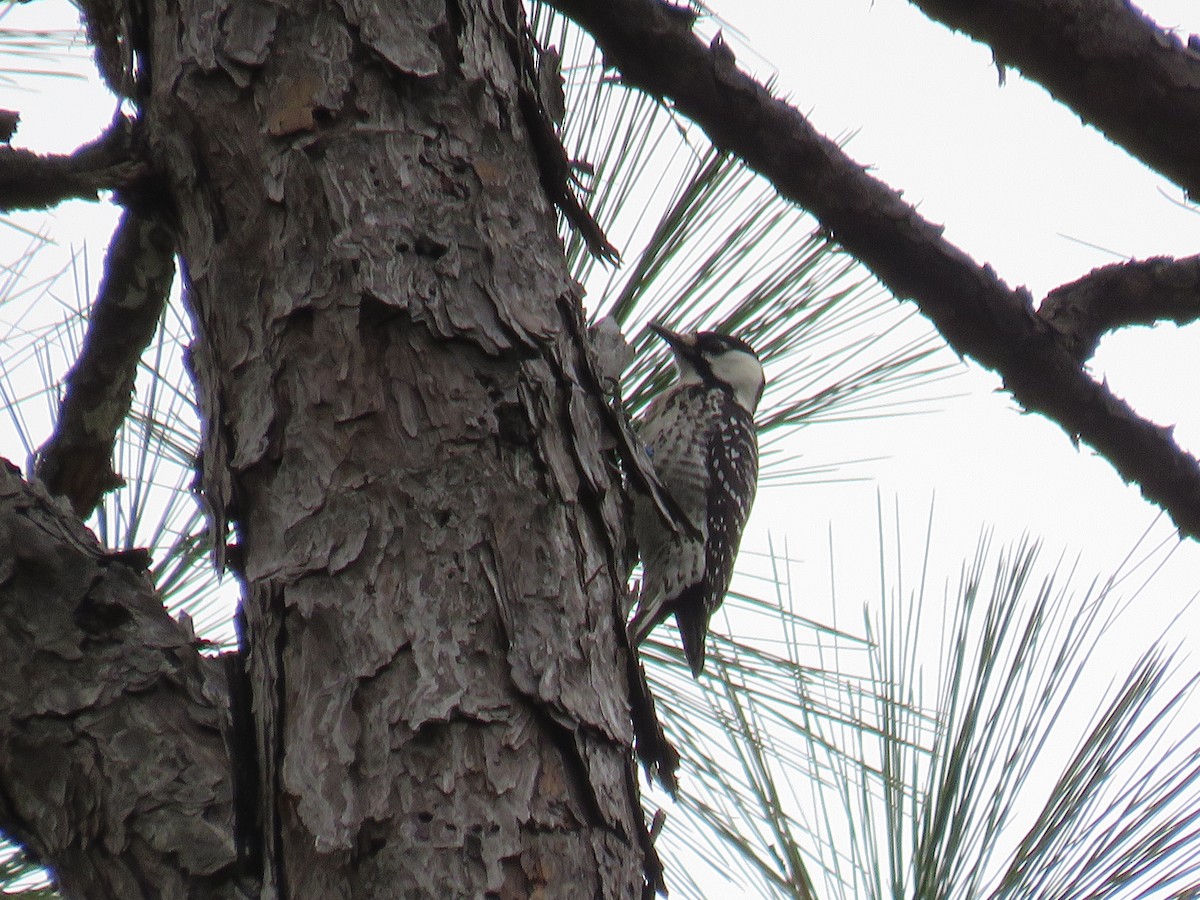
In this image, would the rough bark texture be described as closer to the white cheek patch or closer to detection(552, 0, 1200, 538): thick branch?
detection(552, 0, 1200, 538): thick branch

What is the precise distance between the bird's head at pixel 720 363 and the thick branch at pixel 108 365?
1.22 metres

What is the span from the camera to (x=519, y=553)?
113 cm

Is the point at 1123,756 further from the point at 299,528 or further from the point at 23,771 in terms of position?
the point at 23,771

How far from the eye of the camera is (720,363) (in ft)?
11.5

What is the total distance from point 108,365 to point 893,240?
1.06 metres

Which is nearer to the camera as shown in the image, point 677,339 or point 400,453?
point 400,453

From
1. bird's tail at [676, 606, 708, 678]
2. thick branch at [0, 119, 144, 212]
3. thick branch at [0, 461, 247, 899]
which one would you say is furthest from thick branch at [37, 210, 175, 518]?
bird's tail at [676, 606, 708, 678]

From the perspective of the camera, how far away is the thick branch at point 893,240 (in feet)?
5.11

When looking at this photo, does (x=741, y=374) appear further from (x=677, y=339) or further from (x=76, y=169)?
(x=76, y=169)

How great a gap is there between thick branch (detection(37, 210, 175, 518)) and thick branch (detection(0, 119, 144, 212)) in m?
0.21

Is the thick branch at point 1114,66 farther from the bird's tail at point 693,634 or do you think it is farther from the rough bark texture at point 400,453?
the bird's tail at point 693,634

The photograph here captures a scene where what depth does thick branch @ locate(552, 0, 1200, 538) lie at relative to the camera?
1.56m

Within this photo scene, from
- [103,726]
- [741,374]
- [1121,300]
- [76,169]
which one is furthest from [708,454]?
[103,726]

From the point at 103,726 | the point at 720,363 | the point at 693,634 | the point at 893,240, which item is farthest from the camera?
the point at 720,363
